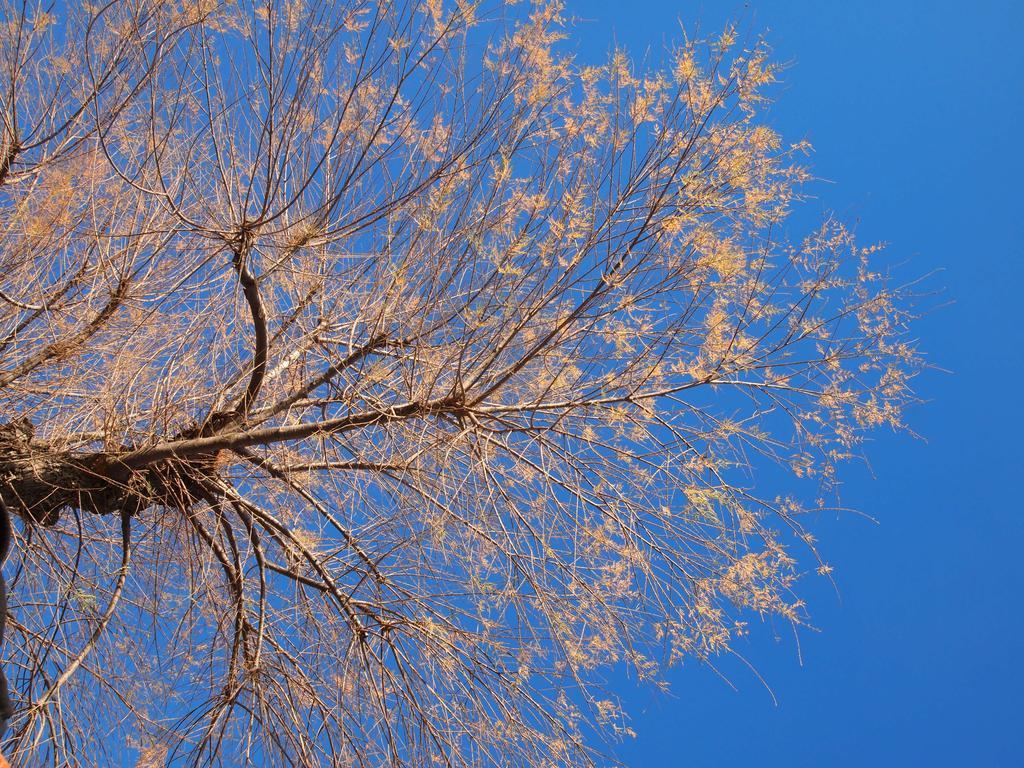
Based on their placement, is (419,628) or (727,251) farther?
(419,628)

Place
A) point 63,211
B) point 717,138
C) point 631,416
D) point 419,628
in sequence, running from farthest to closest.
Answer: point 63,211 → point 419,628 → point 631,416 → point 717,138

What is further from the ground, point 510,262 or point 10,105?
point 10,105

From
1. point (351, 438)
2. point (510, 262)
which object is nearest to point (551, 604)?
point (351, 438)

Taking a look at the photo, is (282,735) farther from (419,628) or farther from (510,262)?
(510,262)

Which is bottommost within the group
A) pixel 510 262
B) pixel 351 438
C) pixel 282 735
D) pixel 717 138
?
→ pixel 282 735

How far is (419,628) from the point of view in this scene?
10.0 feet

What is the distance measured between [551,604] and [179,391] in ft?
4.89

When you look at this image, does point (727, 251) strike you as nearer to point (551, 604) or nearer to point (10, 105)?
point (551, 604)

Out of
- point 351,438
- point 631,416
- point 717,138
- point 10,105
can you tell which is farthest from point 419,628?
point 10,105

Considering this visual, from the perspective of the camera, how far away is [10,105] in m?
2.91

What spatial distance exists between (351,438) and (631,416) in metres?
0.94

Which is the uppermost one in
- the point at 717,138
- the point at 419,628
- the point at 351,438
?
the point at 717,138

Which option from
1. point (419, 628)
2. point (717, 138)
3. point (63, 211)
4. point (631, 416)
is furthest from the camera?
point (63, 211)

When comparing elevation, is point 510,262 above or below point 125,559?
above
